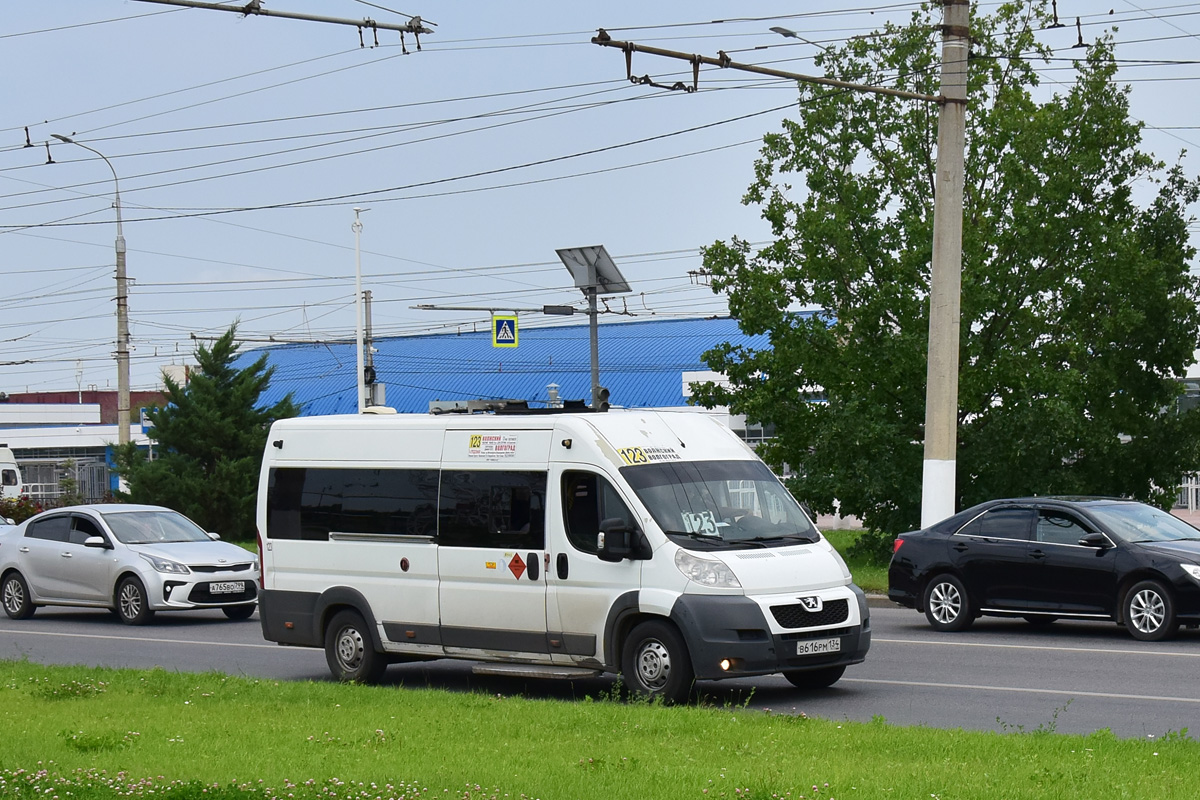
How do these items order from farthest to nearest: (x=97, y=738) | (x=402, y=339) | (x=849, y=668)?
1. (x=402, y=339)
2. (x=849, y=668)
3. (x=97, y=738)

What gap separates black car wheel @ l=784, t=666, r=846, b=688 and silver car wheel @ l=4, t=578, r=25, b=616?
44.6ft

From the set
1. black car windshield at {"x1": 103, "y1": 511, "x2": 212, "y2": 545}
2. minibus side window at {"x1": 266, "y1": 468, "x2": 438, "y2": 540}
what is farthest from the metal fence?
minibus side window at {"x1": 266, "y1": 468, "x2": 438, "y2": 540}

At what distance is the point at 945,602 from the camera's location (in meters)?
17.7

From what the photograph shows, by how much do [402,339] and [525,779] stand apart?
71.8 meters

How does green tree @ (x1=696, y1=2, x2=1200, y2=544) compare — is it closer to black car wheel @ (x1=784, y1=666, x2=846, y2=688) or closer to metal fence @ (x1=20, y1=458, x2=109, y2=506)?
black car wheel @ (x1=784, y1=666, x2=846, y2=688)

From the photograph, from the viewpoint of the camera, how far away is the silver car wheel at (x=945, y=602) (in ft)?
57.8

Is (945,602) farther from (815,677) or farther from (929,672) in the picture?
(815,677)

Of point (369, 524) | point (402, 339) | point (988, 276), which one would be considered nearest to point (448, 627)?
point (369, 524)

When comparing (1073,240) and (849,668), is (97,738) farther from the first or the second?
(1073,240)

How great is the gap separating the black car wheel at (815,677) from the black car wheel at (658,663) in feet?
4.28

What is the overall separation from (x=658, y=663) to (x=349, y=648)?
3.43 m

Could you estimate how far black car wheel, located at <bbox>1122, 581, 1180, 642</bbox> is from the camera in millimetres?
15695

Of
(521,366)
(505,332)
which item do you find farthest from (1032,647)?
(521,366)

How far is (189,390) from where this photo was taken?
138ft
